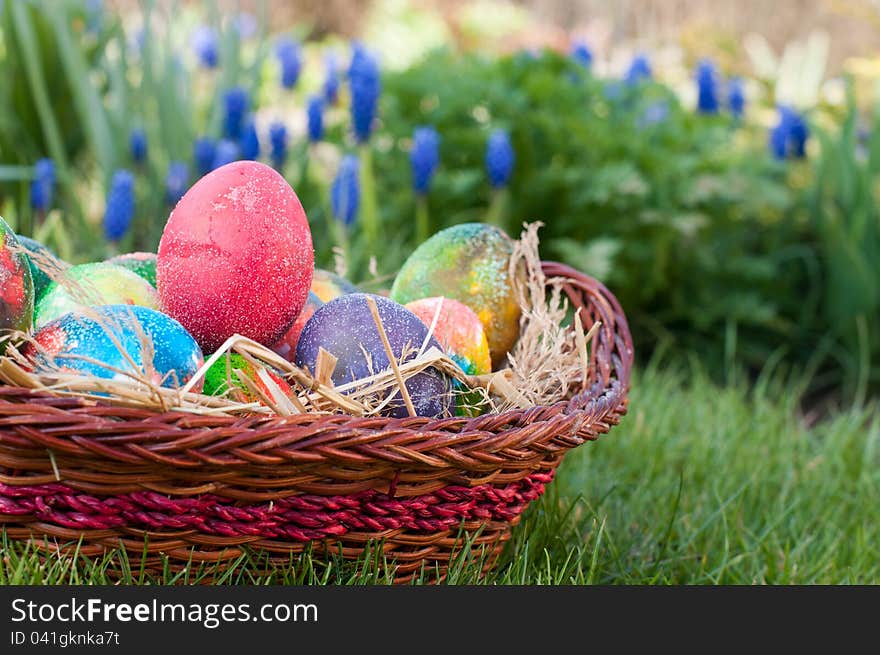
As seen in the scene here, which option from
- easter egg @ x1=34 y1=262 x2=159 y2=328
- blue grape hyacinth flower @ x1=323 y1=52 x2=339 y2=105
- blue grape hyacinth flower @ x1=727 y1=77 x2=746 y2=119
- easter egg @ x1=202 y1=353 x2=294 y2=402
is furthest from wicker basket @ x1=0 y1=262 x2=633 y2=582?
blue grape hyacinth flower @ x1=727 y1=77 x2=746 y2=119

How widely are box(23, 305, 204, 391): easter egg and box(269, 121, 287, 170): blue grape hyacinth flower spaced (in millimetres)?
1907

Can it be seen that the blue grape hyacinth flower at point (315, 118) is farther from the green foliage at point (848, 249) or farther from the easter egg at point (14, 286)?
the easter egg at point (14, 286)

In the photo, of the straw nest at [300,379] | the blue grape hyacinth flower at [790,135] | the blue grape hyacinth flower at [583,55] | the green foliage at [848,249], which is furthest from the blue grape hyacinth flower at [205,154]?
the blue grape hyacinth flower at [790,135]

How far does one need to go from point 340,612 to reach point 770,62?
499cm

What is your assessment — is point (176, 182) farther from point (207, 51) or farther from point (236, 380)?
point (236, 380)

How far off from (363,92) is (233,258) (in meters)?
1.55

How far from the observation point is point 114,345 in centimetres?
122

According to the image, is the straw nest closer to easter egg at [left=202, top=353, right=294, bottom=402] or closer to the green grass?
easter egg at [left=202, top=353, right=294, bottom=402]

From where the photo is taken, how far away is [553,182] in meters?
3.22

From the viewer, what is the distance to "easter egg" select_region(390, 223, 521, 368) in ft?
5.43

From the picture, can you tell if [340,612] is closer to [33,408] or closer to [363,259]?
[33,408]

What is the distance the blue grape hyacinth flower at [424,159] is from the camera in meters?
2.74

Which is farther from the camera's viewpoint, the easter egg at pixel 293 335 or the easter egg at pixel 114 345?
the easter egg at pixel 293 335

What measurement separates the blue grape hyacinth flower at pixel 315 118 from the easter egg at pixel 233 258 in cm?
174
